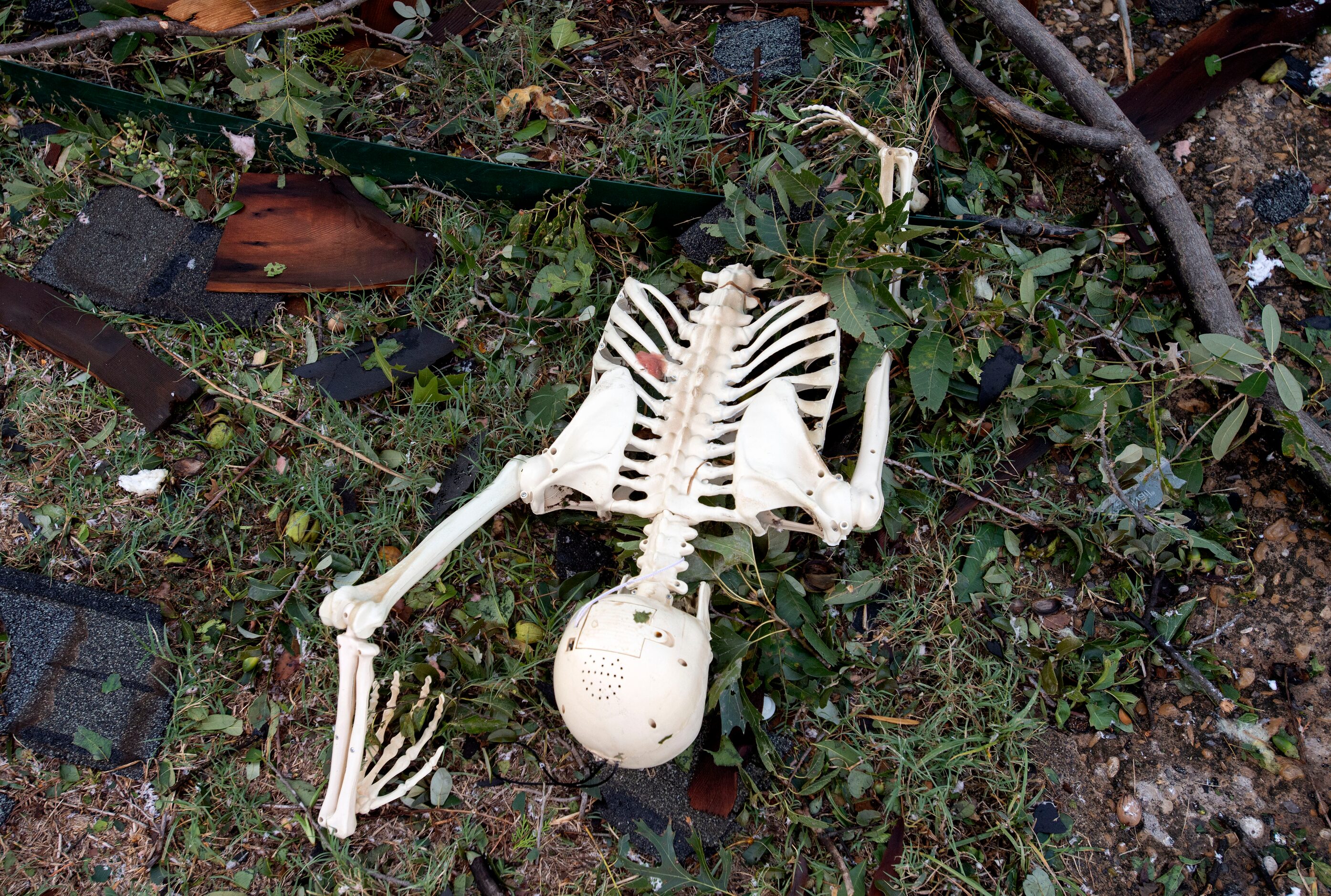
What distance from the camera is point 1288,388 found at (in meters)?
2.42

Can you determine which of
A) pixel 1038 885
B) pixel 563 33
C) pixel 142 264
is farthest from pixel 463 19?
pixel 1038 885

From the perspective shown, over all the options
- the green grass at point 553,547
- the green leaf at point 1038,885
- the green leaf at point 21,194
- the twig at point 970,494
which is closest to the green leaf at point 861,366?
the green grass at point 553,547

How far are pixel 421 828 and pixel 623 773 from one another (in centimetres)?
69

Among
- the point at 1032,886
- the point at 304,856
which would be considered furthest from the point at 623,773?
the point at 1032,886

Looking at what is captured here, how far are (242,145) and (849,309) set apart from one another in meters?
2.35

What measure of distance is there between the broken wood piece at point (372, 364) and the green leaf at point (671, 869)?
1.75 m

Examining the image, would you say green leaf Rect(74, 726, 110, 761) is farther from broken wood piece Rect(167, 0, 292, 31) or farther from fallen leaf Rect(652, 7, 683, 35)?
fallen leaf Rect(652, 7, 683, 35)

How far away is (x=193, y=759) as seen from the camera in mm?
2717

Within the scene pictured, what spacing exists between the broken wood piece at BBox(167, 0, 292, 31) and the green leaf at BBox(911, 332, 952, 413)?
270 centimetres

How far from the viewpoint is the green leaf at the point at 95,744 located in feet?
8.79

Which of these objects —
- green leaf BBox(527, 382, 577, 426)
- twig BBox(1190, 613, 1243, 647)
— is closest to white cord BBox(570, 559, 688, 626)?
green leaf BBox(527, 382, 577, 426)

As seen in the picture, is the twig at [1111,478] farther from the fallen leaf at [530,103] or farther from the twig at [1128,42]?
the fallen leaf at [530,103]

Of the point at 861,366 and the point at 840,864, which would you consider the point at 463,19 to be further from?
the point at 840,864

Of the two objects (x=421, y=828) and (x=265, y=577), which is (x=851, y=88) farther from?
(x=421, y=828)
